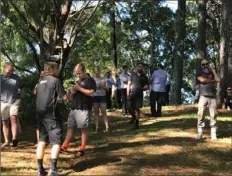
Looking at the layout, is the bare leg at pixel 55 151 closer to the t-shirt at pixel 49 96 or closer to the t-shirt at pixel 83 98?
the t-shirt at pixel 49 96

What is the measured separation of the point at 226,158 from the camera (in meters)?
10.0

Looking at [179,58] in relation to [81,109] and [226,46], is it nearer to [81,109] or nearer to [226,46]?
[226,46]

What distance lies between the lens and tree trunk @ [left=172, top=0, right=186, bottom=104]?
2416 cm

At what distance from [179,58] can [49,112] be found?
56.9 ft

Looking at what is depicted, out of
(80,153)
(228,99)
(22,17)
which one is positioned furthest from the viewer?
(228,99)

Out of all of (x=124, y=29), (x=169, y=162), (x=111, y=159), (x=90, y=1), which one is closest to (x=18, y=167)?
(x=111, y=159)

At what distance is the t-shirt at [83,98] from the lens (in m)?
9.60

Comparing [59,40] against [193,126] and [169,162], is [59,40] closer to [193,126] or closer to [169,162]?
[193,126]

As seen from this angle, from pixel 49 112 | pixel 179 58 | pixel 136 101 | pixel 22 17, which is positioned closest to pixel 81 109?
pixel 49 112

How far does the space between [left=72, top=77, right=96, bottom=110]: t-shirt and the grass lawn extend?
108 cm

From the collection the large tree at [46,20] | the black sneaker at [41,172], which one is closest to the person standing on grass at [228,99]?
the large tree at [46,20]

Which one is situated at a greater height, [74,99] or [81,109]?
[74,99]

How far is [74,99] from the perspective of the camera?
9.70m

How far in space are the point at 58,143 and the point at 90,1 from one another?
9.81m
